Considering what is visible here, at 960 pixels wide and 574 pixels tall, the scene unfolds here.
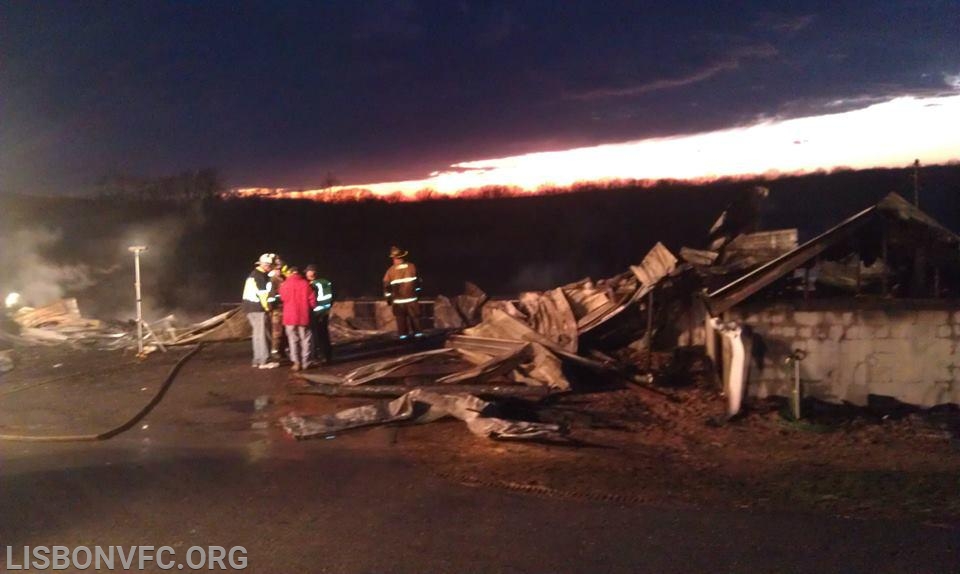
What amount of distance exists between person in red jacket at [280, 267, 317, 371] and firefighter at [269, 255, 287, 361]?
0.64m

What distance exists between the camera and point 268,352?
50.5 ft

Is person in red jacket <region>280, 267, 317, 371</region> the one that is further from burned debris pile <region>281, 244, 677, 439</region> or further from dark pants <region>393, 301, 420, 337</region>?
dark pants <region>393, 301, 420, 337</region>

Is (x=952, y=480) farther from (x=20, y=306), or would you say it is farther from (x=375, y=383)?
(x=20, y=306)

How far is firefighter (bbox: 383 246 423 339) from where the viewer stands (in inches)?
651

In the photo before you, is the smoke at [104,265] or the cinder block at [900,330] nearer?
the cinder block at [900,330]

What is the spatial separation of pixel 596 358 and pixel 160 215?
144 ft

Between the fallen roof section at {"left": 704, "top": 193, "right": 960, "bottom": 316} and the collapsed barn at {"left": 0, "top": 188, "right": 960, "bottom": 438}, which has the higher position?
the fallen roof section at {"left": 704, "top": 193, "right": 960, "bottom": 316}

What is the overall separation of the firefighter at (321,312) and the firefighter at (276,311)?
648 mm

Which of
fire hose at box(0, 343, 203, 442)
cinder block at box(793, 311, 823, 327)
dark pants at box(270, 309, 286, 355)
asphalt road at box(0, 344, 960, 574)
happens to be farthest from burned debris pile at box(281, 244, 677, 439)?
dark pants at box(270, 309, 286, 355)

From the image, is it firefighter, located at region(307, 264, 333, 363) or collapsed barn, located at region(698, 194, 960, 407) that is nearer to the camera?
collapsed barn, located at region(698, 194, 960, 407)

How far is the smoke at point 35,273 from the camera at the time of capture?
2277 cm

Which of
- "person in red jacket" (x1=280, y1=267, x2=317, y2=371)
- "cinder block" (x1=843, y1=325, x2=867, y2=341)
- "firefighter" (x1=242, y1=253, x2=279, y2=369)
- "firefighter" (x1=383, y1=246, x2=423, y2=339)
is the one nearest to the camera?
"cinder block" (x1=843, y1=325, x2=867, y2=341)

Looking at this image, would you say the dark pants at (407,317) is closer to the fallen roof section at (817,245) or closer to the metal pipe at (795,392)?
the fallen roof section at (817,245)

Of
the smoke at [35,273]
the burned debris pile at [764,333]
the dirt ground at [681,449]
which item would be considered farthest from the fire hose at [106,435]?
the smoke at [35,273]
